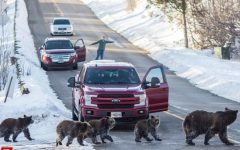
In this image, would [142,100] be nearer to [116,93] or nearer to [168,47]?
[116,93]

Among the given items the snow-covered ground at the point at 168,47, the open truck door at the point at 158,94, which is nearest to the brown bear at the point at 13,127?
the open truck door at the point at 158,94

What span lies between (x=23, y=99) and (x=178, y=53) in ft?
75.9

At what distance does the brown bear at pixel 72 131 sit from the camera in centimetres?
1563

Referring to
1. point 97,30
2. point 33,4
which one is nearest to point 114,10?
point 33,4

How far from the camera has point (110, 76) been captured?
19.3 meters

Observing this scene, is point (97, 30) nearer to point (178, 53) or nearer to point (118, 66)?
point (178, 53)

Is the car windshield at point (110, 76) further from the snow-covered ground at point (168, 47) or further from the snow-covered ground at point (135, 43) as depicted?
the snow-covered ground at point (168, 47)

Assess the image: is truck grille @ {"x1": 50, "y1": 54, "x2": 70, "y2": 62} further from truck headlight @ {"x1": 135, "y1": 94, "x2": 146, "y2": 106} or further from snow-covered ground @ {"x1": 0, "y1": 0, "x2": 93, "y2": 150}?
truck headlight @ {"x1": 135, "y1": 94, "x2": 146, "y2": 106}

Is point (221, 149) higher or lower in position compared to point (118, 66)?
lower

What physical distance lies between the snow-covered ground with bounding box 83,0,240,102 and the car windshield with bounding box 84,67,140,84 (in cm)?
837

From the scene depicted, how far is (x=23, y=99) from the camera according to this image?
71.5 ft

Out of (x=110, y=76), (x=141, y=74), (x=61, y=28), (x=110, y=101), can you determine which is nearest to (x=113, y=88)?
(x=110, y=101)

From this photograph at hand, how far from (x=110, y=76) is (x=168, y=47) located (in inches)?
1184

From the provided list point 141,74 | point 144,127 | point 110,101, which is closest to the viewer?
point 144,127
